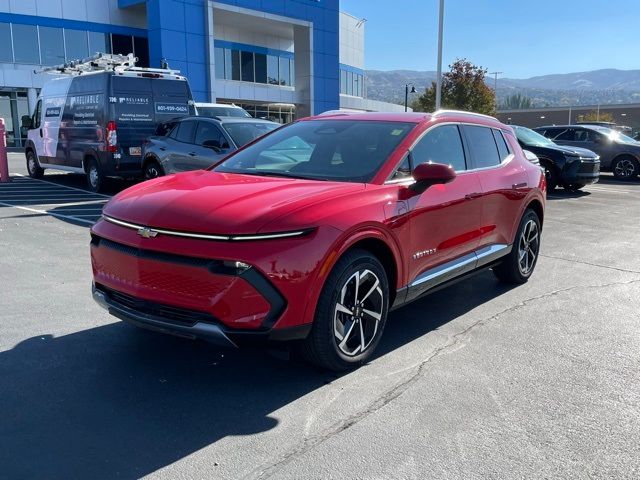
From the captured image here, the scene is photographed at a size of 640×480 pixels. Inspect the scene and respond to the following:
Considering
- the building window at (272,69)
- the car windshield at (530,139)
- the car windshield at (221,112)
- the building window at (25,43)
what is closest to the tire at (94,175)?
the car windshield at (221,112)

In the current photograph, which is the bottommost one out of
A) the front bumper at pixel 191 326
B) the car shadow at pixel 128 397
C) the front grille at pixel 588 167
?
the car shadow at pixel 128 397

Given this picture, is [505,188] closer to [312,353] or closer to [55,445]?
[312,353]

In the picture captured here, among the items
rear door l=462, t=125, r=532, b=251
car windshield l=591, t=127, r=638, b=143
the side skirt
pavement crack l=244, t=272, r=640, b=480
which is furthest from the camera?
car windshield l=591, t=127, r=638, b=143

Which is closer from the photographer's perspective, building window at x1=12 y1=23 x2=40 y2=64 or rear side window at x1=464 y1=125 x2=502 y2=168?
rear side window at x1=464 y1=125 x2=502 y2=168

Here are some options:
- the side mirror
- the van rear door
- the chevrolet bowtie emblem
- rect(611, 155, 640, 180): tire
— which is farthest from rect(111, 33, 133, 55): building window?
the chevrolet bowtie emblem

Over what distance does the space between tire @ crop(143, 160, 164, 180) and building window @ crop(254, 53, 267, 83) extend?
32253mm

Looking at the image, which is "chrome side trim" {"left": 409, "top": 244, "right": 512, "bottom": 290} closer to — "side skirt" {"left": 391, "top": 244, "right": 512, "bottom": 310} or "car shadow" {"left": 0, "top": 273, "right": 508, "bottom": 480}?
"side skirt" {"left": 391, "top": 244, "right": 512, "bottom": 310}

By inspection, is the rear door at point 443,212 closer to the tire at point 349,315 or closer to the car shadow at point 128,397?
the tire at point 349,315

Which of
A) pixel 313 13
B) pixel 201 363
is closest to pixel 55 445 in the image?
pixel 201 363

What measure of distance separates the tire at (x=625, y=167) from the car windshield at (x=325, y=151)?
1629 centimetres

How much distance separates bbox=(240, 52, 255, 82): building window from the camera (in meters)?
40.9

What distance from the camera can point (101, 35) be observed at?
3381cm

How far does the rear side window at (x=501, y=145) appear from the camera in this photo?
5889mm

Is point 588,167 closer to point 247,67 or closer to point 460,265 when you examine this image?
point 460,265
